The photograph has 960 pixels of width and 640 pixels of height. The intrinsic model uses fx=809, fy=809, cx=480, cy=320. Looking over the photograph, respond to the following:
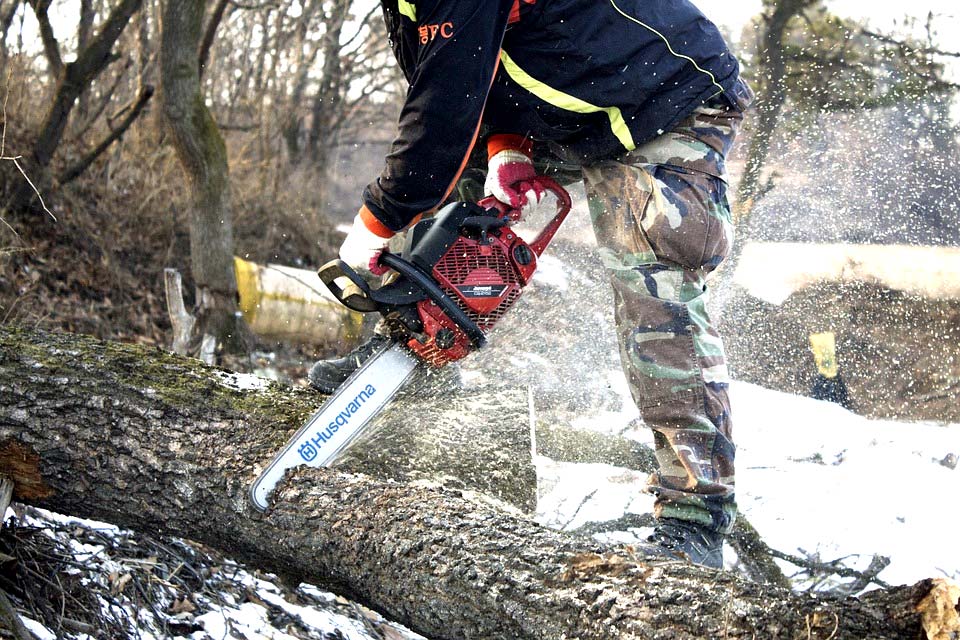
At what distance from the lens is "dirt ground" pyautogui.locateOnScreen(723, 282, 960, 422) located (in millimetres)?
5242

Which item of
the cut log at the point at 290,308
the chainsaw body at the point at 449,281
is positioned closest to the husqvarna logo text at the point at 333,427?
the chainsaw body at the point at 449,281

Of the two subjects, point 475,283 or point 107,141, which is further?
point 107,141

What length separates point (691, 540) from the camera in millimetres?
2152

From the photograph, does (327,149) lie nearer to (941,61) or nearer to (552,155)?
(941,61)

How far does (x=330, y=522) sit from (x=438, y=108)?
105 cm

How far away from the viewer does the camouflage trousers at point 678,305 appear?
222 centimetres

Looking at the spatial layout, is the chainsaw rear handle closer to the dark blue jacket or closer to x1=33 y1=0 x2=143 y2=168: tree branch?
the dark blue jacket

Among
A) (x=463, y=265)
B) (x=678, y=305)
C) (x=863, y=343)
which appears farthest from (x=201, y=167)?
(x=863, y=343)

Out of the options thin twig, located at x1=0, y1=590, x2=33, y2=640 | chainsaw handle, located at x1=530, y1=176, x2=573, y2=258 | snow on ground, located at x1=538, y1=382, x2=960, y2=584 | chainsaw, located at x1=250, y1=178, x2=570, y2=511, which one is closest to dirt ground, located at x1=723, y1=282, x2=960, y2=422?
snow on ground, located at x1=538, y1=382, x2=960, y2=584

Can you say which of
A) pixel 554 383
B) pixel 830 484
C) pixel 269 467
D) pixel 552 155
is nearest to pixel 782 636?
pixel 269 467

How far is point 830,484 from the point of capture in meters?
3.40

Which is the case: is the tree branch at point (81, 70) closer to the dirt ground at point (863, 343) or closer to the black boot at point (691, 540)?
the dirt ground at point (863, 343)

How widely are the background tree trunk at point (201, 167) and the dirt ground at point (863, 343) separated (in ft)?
10.5

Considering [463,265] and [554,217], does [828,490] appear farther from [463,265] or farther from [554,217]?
[463,265]
